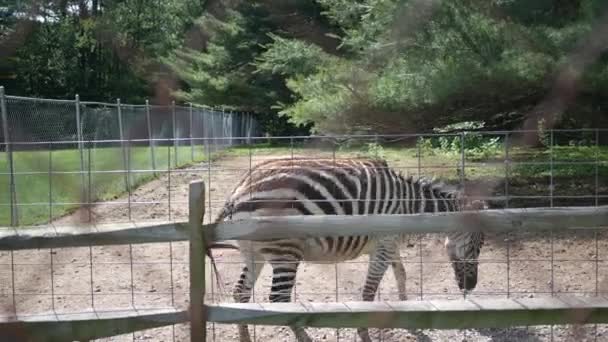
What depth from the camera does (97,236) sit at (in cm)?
301

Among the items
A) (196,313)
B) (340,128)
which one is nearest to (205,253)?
(196,313)

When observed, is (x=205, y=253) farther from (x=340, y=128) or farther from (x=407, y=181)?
(x=340, y=128)

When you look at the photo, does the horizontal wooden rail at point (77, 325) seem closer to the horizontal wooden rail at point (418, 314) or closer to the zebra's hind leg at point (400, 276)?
the horizontal wooden rail at point (418, 314)

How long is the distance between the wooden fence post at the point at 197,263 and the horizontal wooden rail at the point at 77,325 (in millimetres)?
92

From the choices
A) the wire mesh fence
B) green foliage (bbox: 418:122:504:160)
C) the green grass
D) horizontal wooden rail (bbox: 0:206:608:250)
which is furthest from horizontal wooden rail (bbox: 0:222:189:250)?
green foliage (bbox: 418:122:504:160)

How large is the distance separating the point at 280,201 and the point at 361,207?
2.39ft

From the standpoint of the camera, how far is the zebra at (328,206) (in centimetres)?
431

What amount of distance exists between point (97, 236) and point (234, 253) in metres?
3.65

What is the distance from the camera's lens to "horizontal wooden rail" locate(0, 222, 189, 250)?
9.82ft

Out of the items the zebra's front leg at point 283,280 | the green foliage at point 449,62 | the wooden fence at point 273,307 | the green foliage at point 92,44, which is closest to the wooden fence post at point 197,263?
the wooden fence at point 273,307

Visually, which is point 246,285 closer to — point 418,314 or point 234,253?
point 418,314

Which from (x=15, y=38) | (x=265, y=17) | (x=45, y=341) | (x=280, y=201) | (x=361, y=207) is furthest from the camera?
(x=265, y=17)

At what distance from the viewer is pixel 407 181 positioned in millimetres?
5113

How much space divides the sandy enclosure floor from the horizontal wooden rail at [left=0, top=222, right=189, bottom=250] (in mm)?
1094
